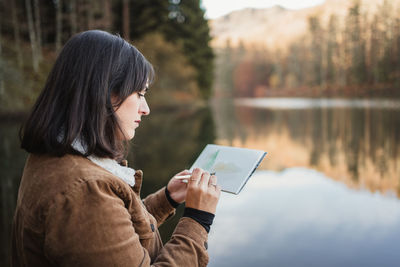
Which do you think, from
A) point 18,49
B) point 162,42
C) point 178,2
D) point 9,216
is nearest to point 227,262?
point 9,216

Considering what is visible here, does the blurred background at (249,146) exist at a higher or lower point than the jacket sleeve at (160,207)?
lower

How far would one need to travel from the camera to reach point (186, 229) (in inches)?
47.5

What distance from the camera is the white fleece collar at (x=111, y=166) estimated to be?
103cm

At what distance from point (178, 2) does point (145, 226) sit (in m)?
26.4

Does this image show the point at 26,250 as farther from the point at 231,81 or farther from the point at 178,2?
the point at 231,81

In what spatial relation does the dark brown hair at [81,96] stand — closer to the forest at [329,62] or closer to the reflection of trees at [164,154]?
the reflection of trees at [164,154]

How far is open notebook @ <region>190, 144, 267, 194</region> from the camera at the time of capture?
4.85ft

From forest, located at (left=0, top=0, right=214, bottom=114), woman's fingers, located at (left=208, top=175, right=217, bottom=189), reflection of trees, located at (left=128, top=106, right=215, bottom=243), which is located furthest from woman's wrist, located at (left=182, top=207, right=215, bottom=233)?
forest, located at (left=0, top=0, right=214, bottom=114)

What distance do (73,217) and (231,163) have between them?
82 cm

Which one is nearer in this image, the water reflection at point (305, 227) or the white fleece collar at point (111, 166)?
the white fleece collar at point (111, 166)

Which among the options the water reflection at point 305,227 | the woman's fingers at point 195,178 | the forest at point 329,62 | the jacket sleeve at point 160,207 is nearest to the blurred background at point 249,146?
the water reflection at point 305,227

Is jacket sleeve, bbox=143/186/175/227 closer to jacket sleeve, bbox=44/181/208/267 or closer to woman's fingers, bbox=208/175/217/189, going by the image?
woman's fingers, bbox=208/175/217/189

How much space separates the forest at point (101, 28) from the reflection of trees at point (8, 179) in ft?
17.9

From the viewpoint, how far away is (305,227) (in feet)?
11.9
